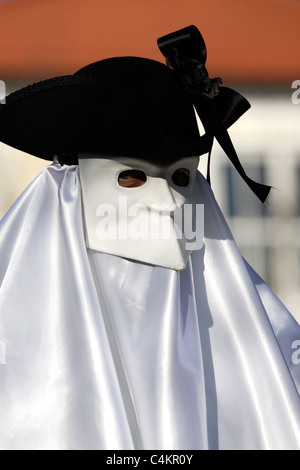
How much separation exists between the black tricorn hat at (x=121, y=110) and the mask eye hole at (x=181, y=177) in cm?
7

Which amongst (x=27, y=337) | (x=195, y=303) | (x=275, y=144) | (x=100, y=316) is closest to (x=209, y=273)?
(x=195, y=303)

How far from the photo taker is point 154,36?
477cm

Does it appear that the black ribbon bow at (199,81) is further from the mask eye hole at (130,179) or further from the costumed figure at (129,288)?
the mask eye hole at (130,179)

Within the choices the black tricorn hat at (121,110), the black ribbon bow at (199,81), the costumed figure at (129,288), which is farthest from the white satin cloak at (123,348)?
the black ribbon bow at (199,81)

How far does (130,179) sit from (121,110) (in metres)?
0.18

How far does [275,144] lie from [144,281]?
3481mm

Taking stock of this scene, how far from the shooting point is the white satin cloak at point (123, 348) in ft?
6.09

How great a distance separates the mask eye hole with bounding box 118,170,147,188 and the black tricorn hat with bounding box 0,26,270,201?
0.05 metres

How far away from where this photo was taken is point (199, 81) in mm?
2203

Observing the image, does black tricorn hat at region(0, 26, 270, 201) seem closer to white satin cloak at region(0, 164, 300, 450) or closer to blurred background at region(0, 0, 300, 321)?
white satin cloak at region(0, 164, 300, 450)

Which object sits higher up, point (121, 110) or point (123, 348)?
point (121, 110)

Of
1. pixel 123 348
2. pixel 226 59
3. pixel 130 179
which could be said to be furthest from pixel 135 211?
pixel 226 59

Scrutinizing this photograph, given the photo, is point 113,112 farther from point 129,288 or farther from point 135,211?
point 129,288

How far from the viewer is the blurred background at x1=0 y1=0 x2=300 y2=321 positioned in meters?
4.77
